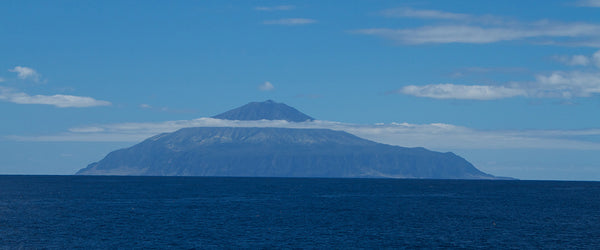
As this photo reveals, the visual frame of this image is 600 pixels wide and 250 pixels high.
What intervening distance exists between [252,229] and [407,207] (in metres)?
66.4

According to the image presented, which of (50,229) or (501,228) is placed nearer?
(50,229)

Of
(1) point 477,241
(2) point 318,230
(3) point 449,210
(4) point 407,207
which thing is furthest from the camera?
(4) point 407,207

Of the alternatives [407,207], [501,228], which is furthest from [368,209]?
[501,228]

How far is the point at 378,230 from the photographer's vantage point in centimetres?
11006

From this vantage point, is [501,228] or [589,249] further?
[501,228]

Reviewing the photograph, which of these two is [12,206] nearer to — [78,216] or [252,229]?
[78,216]

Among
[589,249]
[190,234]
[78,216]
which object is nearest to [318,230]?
[190,234]

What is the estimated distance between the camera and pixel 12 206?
159 meters

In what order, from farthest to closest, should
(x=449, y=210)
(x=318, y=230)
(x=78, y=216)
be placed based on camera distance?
(x=449, y=210) → (x=78, y=216) → (x=318, y=230)

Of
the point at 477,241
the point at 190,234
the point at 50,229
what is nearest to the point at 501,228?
the point at 477,241

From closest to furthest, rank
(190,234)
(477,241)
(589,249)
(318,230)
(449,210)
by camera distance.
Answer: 1. (589,249)
2. (477,241)
3. (190,234)
4. (318,230)
5. (449,210)

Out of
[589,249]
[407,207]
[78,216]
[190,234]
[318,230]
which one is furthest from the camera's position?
[407,207]

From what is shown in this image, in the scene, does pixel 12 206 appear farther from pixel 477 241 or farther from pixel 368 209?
pixel 477 241

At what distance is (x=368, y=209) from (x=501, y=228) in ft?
153
